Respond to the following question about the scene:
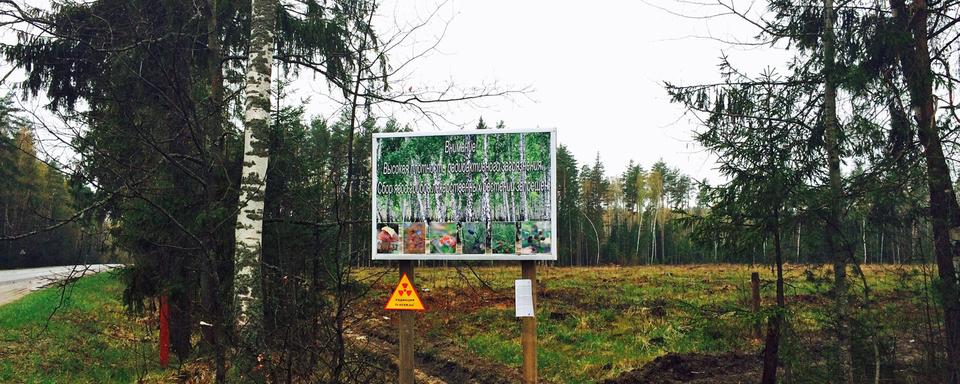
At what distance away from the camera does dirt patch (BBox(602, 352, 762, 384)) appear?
8383 millimetres

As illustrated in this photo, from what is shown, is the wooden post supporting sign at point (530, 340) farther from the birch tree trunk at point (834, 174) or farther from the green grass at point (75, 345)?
the green grass at point (75, 345)

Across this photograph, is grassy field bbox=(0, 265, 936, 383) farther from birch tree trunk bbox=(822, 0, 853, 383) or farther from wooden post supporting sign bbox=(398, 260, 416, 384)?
wooden post supporting sign bbox=(398, 260, 416, 384)

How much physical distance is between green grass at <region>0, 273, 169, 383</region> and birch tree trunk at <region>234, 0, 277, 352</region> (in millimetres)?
2116

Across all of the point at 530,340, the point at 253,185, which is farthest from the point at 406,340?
the point at 253,185

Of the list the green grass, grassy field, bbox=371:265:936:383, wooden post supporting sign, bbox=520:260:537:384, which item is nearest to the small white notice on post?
wooden post supporting sign, bbox=520:260:537:384

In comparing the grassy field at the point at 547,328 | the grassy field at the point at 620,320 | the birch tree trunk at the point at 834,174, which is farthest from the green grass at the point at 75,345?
the birch tree trunk at the point at 834,174

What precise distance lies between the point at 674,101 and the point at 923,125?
2618 millimetres

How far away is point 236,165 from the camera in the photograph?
25.5 feet

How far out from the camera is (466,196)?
20.1ft

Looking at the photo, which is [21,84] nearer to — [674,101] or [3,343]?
[3,343]

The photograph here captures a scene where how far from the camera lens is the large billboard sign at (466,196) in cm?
601

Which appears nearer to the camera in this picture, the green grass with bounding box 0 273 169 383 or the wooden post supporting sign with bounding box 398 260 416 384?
the wooden post supporting sign with bounding box 398 260 416 384

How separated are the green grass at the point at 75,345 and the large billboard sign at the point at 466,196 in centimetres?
332

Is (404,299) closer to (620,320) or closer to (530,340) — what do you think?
(530,340)
